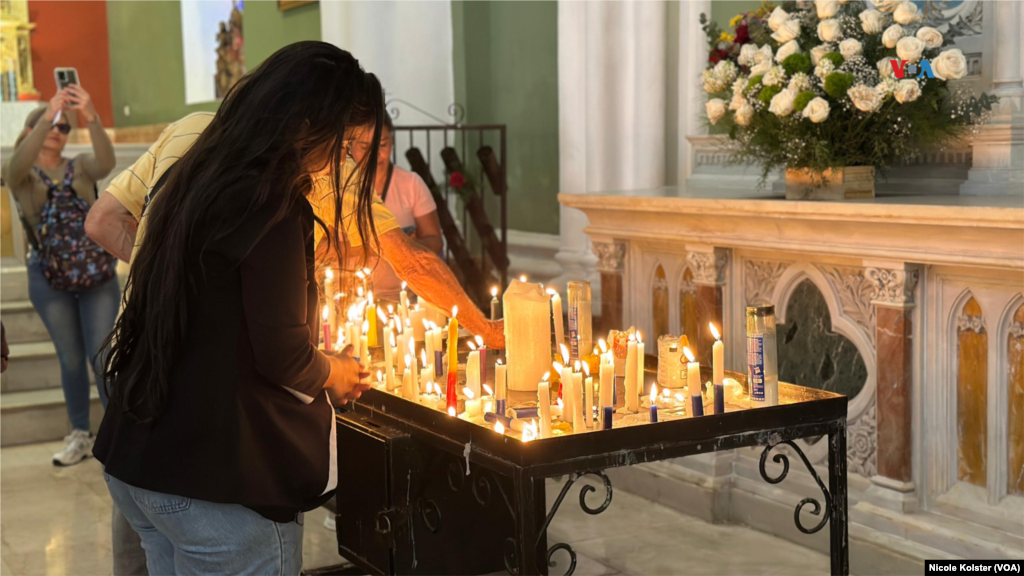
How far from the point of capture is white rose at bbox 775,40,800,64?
4.00 metres

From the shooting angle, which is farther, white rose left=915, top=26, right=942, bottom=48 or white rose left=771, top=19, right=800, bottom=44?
white rose left=771, top=19, right=800, bottom=44

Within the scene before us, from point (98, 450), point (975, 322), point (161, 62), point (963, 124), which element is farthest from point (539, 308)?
point (161, 62)

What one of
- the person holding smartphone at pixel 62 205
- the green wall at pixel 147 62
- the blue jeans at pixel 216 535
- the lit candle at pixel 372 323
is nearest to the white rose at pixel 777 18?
the lit candle at pixel 372 323

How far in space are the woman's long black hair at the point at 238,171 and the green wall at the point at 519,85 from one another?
15.8 ft

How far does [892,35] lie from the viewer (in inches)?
147

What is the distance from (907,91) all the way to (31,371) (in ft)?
18.0

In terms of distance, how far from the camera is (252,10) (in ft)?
31.6

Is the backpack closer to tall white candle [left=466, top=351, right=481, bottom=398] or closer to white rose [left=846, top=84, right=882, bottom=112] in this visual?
tall white candle [left=466, top=351, right=481, bottom=398]

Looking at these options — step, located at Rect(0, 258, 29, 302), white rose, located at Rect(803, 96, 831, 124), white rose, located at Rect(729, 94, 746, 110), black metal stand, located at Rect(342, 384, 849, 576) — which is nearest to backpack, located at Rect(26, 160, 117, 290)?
step, located at Rect(0, 258, 29, 302)

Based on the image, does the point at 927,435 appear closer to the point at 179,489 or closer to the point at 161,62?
the point at 179,489

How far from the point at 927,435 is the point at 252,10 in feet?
24.5

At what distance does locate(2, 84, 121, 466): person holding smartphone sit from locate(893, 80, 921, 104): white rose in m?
3.76

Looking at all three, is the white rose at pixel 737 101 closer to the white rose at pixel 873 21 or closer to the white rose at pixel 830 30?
the white rose at pixel 830 30

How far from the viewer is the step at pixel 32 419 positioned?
6523 mm
